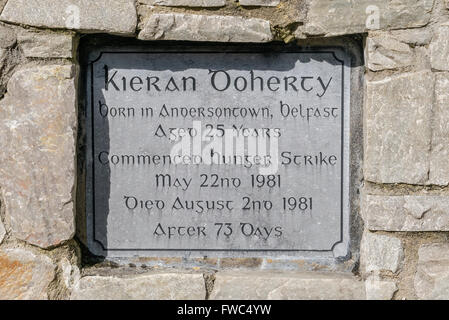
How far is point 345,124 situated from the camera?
222 cm

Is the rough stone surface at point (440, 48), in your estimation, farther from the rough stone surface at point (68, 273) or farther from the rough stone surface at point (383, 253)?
the rough stone surface at point (68, 273)

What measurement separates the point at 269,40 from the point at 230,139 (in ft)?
1.35

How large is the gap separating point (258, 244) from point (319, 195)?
1.03 feet

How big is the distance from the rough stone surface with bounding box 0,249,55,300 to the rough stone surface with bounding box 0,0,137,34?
2.82 feet

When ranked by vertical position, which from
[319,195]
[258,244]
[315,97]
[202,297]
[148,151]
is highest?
[315,97]

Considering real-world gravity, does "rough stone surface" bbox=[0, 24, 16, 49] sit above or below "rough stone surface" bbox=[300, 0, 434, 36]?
below

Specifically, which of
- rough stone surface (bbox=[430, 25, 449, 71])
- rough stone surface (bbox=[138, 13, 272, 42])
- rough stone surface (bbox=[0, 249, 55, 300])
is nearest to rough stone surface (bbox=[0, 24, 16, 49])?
rough stone surface (bbox=[138, 13, 272, 42])

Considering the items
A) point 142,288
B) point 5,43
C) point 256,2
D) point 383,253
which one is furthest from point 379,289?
→ point 5,43

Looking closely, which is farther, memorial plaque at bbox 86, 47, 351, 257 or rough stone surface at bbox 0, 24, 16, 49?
memorial plaque at bbox 86, 47, 351, 257

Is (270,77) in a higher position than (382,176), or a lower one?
higher

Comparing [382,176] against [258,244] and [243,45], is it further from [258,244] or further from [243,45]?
[243,45]

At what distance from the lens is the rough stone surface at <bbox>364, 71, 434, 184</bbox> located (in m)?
2.05

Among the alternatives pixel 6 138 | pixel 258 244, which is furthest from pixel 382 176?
pixel 6 138

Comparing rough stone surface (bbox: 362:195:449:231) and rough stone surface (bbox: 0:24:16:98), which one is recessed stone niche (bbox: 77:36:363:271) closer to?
rough stone surface (bbox: 362:195:449:231)
